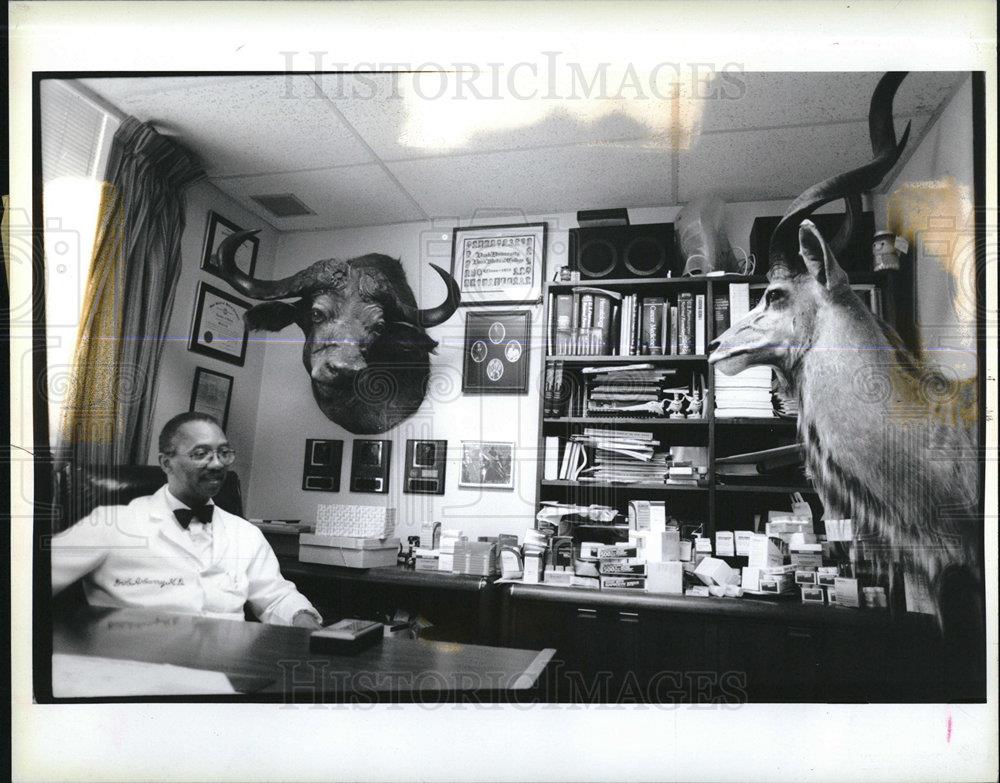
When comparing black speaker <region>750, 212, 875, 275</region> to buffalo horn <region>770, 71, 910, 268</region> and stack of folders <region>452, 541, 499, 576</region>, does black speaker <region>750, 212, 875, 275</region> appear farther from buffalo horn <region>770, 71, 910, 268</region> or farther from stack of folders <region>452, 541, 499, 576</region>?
stack of folders <region>452, 541, 499, 576</region>

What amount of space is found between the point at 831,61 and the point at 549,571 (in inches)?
80.2

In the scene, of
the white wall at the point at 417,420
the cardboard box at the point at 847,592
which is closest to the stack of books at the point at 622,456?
the white wall at the point at 417,420

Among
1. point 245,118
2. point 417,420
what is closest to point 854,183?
point 417,420

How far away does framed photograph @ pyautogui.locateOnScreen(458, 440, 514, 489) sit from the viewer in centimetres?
232

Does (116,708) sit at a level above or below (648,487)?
below

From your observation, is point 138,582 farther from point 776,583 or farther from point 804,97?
point 804,97

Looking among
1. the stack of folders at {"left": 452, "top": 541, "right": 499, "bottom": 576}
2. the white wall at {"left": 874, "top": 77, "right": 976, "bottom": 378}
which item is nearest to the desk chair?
the stack of folders at {"left": 452, "top": 541, "right": 499, "bottom": 576}

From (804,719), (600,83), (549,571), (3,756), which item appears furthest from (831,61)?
(3,756)

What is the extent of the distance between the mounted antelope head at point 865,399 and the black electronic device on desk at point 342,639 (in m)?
1.62

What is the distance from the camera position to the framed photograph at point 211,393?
2238 mm

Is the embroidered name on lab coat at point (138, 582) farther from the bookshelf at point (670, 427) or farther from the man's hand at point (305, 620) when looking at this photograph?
the bookshelf at point (670, 427)

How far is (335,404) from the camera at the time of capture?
7.61 ft

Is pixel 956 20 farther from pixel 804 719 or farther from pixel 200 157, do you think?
pixel 200 157

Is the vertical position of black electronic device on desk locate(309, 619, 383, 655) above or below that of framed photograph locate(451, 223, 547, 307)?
below
